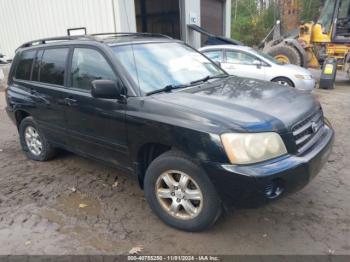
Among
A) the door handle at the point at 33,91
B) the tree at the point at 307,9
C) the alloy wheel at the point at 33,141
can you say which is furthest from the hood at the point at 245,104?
the tree at the point at 307,9

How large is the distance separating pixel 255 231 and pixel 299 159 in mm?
856

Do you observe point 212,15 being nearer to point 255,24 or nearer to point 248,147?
point 248,147

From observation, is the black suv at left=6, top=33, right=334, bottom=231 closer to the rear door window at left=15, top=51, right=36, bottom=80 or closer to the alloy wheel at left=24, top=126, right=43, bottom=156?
the rear door window at left=15, top=51, right=36, bottom=80

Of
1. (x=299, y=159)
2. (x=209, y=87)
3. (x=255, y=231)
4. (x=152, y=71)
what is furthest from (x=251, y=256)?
(x=152, y=71)

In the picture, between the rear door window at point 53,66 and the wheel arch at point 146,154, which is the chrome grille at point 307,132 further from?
the rear door window at point 53,66

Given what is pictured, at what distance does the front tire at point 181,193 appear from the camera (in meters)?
3.05

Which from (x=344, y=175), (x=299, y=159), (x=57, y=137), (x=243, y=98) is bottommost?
(x=344, y=175)

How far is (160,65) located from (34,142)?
2.56m

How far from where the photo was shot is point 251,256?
300 cm

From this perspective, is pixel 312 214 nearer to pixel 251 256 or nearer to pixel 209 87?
pixel 251 256

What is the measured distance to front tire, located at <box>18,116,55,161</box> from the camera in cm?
507

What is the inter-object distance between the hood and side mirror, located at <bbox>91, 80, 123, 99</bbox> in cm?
46

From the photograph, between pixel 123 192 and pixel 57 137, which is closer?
pixel 123 192

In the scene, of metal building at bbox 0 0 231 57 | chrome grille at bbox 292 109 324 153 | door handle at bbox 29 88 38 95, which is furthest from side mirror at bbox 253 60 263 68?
door handle at bbox 29 88 38 95
